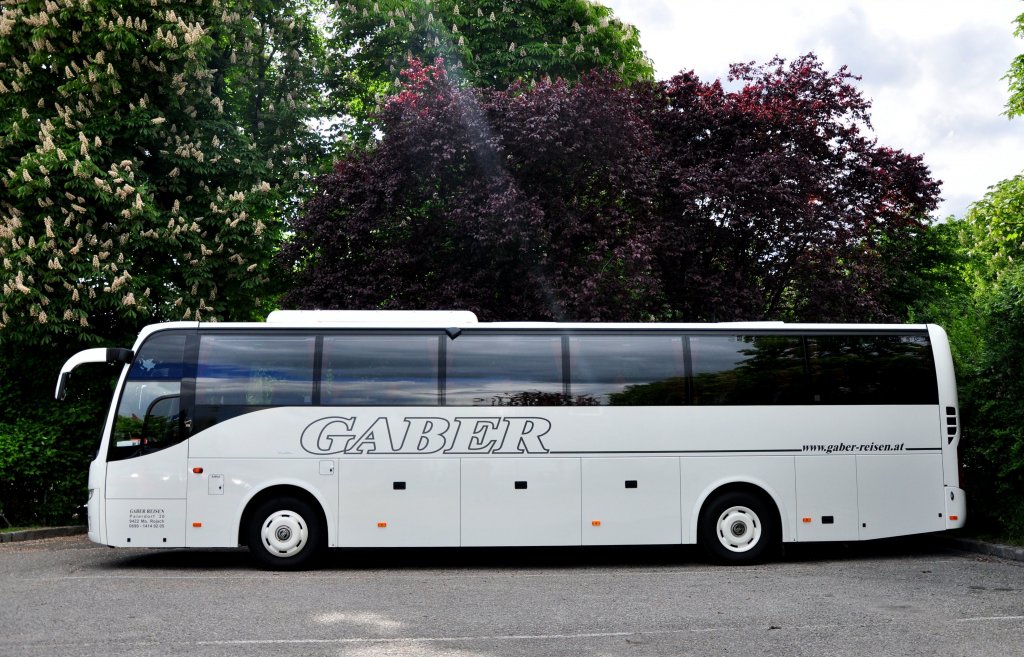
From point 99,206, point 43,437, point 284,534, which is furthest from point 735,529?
point 99,206

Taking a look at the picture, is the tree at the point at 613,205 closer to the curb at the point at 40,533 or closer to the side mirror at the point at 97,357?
the curb at the point at 40,533

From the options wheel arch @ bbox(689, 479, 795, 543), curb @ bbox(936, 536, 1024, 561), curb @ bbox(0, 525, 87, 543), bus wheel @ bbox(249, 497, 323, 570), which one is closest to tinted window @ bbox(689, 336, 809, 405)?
wheel arch @ bbox(689, 479, 795, 543)

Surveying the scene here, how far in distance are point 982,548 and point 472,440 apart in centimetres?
672

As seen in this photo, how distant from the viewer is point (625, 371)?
12.2m

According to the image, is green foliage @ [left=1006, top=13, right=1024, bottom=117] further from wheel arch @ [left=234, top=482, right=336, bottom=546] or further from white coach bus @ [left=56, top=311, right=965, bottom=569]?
wheel arch @ [left=234, top=482, right=336, bottom=546]

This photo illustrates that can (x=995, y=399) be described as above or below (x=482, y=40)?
below

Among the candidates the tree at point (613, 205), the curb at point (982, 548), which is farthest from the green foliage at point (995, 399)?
the tree at point (613, 205)

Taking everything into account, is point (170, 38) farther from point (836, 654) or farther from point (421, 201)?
point (836, 654)

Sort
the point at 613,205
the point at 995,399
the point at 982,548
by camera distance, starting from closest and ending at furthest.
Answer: the point at 982,548
the point at 995,399
the point at 613,205

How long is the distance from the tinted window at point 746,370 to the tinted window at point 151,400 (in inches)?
249

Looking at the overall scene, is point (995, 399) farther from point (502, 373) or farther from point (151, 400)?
point (151, 400)

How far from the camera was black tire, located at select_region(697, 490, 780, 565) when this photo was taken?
12.3 m

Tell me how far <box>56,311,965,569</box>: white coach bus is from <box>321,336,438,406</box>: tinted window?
0.02m

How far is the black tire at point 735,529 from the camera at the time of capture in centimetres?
1227
